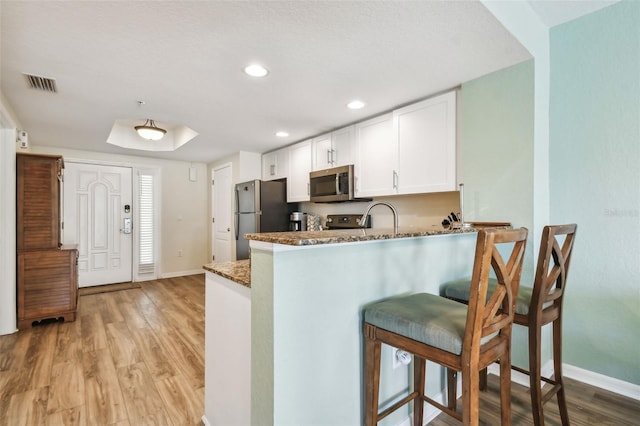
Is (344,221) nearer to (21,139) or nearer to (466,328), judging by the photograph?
(466,328)

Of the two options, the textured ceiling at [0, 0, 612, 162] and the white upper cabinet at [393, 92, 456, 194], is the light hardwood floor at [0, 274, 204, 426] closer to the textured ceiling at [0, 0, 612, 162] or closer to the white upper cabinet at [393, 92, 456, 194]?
the textured ceiling at [0, 0, 612, 162]

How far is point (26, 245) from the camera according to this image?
306cm

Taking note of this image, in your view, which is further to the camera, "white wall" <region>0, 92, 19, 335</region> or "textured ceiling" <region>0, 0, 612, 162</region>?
"white wall" <region>0, 92, 19, 335</region>

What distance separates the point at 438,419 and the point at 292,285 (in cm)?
124

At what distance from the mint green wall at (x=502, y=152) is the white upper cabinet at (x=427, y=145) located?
12 centimetres

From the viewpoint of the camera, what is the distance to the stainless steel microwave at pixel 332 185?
10.6 feet

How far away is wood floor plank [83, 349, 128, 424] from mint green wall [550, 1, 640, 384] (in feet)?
9.55

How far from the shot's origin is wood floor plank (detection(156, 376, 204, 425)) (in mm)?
1693

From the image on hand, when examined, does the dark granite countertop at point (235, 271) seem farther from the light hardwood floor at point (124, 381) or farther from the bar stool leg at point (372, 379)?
the light hardwood floor at point (124, 381)

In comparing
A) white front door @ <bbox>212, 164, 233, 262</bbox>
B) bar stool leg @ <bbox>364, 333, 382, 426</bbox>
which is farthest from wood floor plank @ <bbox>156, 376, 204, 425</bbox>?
white front door @ <bbox>212, 164, 233, 262</bbox>

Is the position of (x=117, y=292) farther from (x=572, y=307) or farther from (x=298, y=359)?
(x=572, y=307)

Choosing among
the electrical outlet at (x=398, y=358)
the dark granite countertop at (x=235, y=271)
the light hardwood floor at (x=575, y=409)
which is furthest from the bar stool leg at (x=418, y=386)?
the dark granite countertop at (x=235, y=271)

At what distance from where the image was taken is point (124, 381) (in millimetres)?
2061

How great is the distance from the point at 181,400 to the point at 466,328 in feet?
5.82
